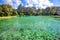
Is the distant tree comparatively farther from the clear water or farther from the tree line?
the clear water

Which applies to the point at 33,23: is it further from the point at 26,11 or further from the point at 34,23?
the point at 26,11

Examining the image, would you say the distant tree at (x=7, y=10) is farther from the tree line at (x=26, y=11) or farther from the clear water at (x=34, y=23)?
the clear water at (x=34, y=23)

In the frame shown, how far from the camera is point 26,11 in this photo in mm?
3211

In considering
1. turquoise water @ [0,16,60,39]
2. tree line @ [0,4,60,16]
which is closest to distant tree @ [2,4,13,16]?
tree line @ [0,4,60,16]

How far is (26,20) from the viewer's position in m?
3.10

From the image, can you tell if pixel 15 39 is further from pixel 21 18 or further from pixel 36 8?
pixel 36 8

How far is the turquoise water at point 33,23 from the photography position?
9.86 feet

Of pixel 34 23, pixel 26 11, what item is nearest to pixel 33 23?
pixel 34 23

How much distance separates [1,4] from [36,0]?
0.85m

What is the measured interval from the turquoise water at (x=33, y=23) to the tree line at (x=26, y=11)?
0.39ft

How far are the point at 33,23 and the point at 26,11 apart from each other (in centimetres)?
36

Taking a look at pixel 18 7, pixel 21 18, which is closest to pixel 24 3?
pixel 18 7

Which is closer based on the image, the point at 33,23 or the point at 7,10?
the point at 33,23

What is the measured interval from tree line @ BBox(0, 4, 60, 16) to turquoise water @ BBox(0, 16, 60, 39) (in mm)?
119
